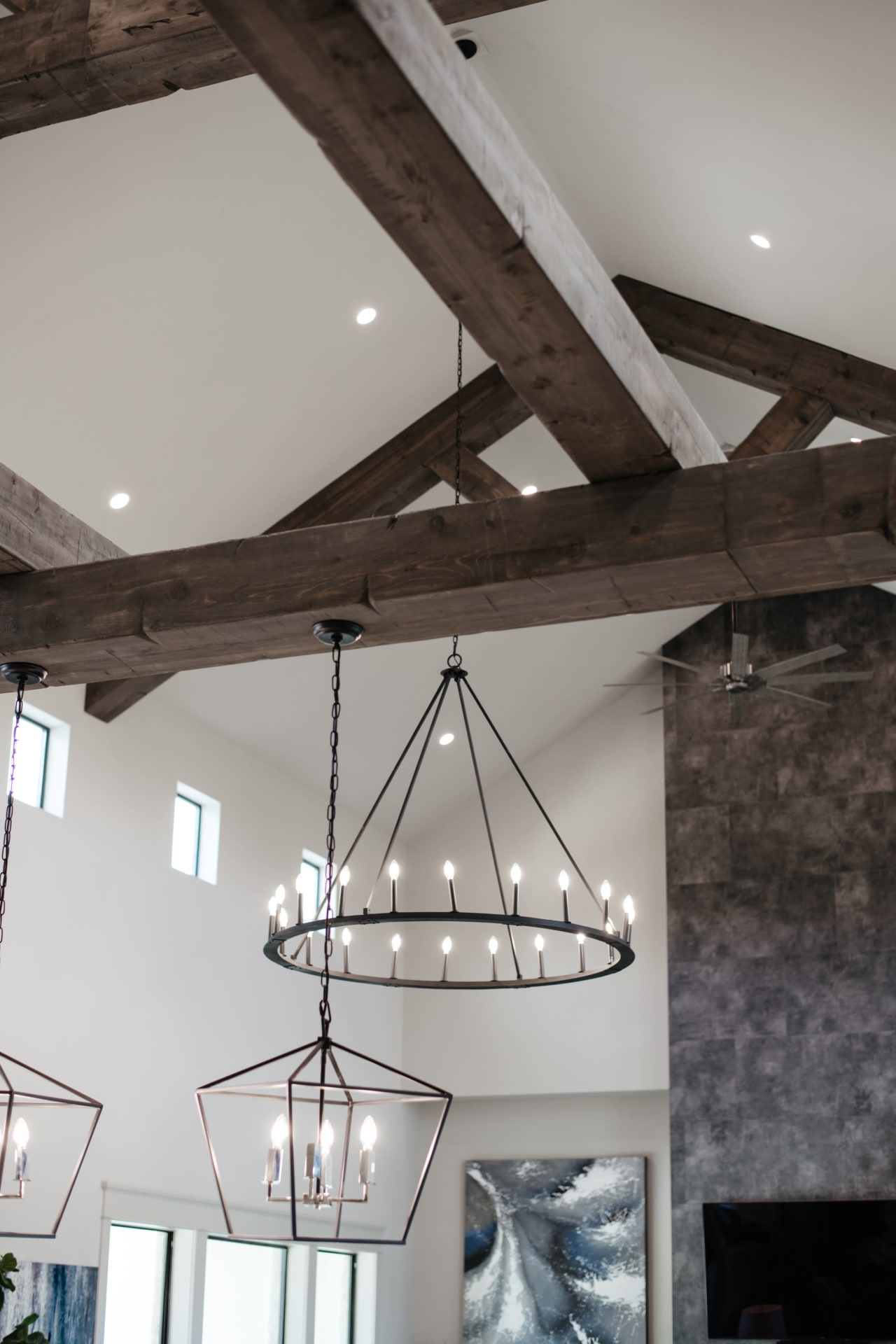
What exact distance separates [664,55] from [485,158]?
11.6ft

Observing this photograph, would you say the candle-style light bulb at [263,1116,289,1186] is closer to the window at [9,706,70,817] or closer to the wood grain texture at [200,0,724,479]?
the wood grain texture at [200,0,724,479]

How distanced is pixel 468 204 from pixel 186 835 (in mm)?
7406

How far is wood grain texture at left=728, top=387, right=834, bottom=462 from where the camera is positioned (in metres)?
7.68

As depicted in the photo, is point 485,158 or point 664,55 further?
point 664,55

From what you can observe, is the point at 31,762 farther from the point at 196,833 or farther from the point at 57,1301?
the point at 57,1301

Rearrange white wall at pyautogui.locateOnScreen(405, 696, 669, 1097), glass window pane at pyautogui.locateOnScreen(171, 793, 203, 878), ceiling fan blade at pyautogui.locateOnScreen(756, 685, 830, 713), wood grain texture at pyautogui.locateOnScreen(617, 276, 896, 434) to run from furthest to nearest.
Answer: white wall at pyautogui.locateOnScreen(405, 696, 669, 1097), glass window pane at pyautogui.locateOnScreen(171, 793, 203, 878), ceiling fan blade at pyautogui.locateOnScreen(756, 685, 830, 713), wood grain texture at pyautogui.locateOnScreen(617, 276, 896, 434)

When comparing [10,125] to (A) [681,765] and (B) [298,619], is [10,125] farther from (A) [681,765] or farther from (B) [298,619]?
(A) [681,765]

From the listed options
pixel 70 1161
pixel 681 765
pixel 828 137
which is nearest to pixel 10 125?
pixel 828 137

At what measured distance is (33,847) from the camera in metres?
8.12

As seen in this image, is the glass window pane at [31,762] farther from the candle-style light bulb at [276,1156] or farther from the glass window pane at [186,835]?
the candle-style light bulb at [276,1156]

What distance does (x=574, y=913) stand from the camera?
11.5 m

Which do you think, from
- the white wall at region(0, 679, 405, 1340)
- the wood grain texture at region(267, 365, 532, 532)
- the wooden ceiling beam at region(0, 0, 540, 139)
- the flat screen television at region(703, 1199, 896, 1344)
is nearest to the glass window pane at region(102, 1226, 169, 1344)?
the white wall at region(0, 679, 405, 1340)

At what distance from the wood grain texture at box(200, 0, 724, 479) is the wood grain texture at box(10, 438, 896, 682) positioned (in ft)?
0.62

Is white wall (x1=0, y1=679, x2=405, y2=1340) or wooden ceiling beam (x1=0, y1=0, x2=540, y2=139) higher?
wooden ceiling beam (x1=0, y1=0, x2=540, y2=139)
